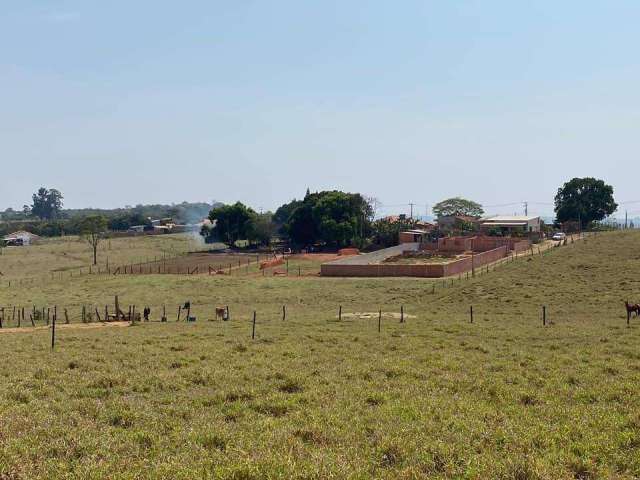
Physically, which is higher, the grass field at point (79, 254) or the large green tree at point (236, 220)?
the large green tree at point (236, 220)

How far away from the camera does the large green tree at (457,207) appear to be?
528ft

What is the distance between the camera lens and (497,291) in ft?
152

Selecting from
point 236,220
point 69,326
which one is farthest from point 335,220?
point 69,326

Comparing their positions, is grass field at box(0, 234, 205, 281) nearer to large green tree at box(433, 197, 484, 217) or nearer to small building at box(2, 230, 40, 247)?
small building at box(2, 230, 40, 247)

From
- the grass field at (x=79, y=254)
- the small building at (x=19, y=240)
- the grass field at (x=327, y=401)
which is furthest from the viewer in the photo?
the small building at (x=19, y=240)

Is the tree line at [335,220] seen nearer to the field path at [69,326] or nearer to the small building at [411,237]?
the small building at [411,237]

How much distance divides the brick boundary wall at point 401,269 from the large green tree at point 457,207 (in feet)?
308

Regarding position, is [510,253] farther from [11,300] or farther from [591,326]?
[11,300]

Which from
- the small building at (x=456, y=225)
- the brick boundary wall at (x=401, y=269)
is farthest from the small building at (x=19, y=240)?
the brick boundary wall at (x=401, y=269)

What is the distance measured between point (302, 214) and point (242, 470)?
326ft

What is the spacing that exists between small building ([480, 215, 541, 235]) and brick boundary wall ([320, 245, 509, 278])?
32976mm

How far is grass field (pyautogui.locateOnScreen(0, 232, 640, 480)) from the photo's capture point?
10.2m

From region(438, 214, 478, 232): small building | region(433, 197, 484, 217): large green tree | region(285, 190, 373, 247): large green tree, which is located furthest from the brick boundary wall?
region(433, 197, 484, 217): large green tree

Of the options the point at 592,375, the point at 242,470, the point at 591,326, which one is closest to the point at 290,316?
the point at 591,326
